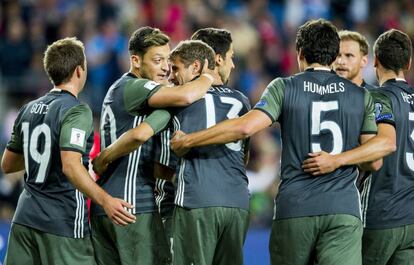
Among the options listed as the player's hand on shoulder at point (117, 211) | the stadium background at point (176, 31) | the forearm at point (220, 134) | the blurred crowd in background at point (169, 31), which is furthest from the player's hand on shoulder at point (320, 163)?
the blurred crowd in background at point (169, 31)

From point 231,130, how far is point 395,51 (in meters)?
1.61

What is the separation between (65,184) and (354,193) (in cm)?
207

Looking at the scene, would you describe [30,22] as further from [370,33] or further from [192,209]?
→ [192,209]

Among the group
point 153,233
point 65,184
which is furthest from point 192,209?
point 65,184

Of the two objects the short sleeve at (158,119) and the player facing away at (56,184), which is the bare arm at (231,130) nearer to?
the short sleeve at (158,119)

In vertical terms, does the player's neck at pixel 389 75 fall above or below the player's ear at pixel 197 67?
below

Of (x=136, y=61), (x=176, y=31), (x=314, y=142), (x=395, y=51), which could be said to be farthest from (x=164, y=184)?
(x=176, y=31)

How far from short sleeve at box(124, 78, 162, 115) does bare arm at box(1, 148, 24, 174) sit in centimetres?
94

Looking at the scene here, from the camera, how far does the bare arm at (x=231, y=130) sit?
6410 mm

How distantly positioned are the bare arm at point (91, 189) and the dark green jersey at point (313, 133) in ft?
3.60

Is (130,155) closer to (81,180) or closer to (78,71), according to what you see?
(81,180)

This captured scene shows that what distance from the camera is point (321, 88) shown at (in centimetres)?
657

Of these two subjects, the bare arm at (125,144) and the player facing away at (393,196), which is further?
the player facing away at (393,196)

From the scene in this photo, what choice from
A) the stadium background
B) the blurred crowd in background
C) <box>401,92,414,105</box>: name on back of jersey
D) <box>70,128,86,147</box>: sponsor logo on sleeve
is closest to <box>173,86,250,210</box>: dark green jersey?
<box>70,128,86,147</box>: sponsor logo on sleeve
